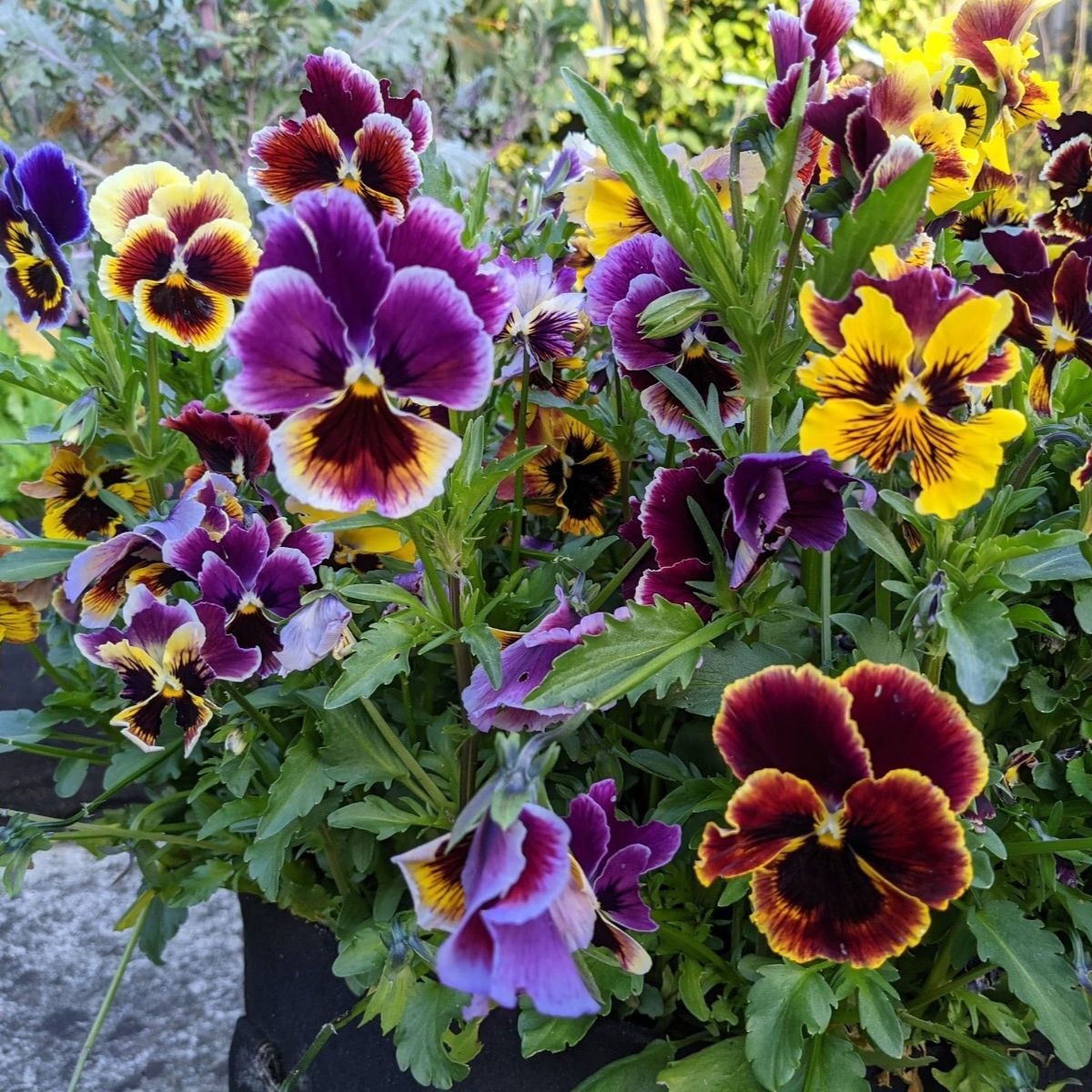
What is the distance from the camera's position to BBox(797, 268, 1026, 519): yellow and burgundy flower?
458 millimetres

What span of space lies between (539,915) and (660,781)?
0.31 m

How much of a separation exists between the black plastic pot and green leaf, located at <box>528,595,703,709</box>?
0.88 ft

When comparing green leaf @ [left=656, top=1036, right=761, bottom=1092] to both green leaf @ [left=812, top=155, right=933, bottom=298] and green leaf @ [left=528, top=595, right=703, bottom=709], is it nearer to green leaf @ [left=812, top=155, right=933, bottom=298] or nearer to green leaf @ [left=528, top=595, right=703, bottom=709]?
green leaf @ [left=528, top=595, right=703, bottom=709]

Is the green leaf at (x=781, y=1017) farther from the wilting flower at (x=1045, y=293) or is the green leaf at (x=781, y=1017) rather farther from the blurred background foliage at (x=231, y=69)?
the blurred background foliage at (x=231, y=69)

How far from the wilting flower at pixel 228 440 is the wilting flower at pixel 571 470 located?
18 cm

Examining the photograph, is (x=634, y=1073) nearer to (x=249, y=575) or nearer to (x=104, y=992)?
(x=249, y=575)

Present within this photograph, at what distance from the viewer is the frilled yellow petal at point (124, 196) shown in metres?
0.72

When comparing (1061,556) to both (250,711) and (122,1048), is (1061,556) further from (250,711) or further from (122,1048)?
(122,1048)

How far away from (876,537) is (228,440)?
1.49 feet

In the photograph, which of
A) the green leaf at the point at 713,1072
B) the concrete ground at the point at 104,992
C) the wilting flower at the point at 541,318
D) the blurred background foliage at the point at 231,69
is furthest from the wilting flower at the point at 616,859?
the blurred background foliage at the point at 231,69

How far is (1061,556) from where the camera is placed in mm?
582

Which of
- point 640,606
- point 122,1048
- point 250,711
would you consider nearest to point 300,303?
point 640,606

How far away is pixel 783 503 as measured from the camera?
0.53 metres

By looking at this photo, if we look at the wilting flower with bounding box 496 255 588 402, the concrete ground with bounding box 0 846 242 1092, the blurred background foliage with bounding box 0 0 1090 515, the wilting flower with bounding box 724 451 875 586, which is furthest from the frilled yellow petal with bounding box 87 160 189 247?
the blurred background foliage with bounding box 0 0 1090 515
